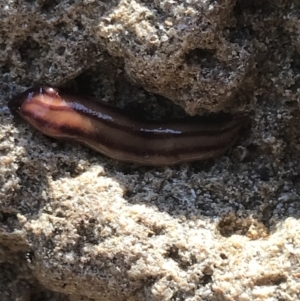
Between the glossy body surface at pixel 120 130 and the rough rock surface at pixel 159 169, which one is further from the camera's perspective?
the glossy body surface at pixel 120 130

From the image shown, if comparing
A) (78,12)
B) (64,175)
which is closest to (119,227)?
(64,175)

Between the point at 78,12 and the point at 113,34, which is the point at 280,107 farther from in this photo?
the point at 78,12

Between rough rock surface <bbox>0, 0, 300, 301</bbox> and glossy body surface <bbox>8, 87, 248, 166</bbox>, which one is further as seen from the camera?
glossy body surface <bbox>8, 87, 248, 166</bbox>

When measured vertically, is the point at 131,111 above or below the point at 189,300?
above
